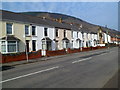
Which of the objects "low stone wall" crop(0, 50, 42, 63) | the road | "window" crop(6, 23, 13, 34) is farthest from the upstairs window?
the road

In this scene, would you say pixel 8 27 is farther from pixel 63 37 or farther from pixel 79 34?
pixel 79 34

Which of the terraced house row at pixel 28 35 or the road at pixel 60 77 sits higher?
the terraced house row at pixel 28 35

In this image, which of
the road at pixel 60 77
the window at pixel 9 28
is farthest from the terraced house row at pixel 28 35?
the road at pixel 60 77

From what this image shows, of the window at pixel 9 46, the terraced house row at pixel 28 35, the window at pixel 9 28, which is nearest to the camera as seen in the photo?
the window at pixel 9 46

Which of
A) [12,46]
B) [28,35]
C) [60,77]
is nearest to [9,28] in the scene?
[12,46]

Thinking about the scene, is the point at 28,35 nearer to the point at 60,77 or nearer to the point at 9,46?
the point at 9,46

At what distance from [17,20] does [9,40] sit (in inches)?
167

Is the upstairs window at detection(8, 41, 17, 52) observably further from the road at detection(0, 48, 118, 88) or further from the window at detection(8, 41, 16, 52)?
the road at detection(0, 48, 118, 88)

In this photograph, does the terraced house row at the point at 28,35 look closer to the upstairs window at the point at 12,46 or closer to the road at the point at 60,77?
the upstairs window at the point at 12,46

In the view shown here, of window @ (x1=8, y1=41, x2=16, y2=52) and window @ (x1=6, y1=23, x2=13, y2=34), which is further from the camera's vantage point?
window @ (x1=6, y1=23, x2=13, y2=34)

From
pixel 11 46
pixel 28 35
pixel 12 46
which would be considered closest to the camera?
pixel 11 46

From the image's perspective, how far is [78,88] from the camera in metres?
6.65

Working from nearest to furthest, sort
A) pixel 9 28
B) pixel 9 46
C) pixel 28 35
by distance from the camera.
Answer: pixel 9 46
pixel 9 28
pixel 28 35

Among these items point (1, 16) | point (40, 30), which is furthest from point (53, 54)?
point (1, 16)
